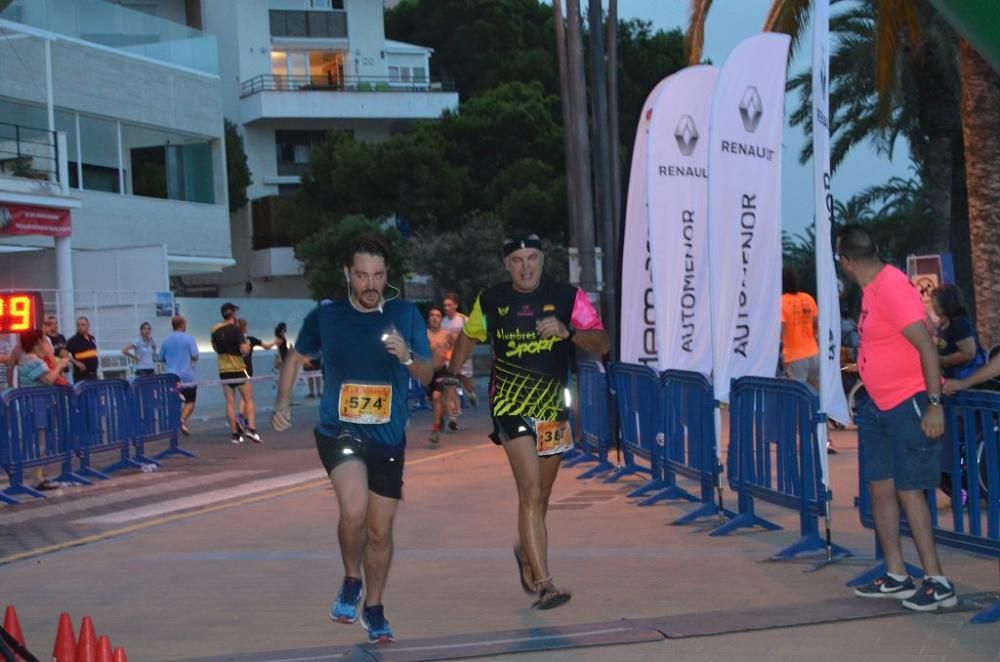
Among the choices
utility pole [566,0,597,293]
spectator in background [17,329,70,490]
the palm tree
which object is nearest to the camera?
spectator in background [17,329,70,490]

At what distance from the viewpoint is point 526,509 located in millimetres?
7254

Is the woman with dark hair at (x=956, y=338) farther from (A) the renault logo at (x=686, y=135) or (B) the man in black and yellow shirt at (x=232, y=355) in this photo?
(B) the man in black and yellow shirt at (x=232, y=355)

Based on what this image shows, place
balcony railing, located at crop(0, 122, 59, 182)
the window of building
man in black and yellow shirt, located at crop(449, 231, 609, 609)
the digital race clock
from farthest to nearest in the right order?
the window of building < balcony railing, located at crop(0, 122, 59, 182) < the digital race clock < man in black and yellow shirt, located at crop(449, 231, 609, 609)

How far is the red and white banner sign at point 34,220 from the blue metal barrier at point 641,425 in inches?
676

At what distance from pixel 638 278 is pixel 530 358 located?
20.3 ft

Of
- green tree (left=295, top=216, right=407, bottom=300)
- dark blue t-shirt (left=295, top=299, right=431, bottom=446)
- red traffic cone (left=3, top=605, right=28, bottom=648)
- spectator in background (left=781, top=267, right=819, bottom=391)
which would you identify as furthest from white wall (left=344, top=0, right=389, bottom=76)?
red traffic cone (left=3, top=605, right=28, bottom=648)

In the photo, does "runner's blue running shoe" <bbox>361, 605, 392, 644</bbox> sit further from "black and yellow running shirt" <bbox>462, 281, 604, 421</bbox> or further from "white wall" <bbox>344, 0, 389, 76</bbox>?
"white wall" <bbox>344, 0, 389, 76</bbox>

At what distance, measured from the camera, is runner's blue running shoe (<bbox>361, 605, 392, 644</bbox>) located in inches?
260

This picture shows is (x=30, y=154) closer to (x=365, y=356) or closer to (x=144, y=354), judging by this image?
(x=144, y=354)

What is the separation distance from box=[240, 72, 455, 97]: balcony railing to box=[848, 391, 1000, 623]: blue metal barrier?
50.3 metres

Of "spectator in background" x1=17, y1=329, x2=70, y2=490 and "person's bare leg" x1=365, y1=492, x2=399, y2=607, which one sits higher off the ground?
"spectator in background" x1=17, y1=329, x2=70, y2=490

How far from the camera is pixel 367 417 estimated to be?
6617 millimetres

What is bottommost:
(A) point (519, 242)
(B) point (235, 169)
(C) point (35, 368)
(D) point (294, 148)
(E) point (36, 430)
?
(E) point (36, 430)

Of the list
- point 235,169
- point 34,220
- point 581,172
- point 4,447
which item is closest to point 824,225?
point 4,447
